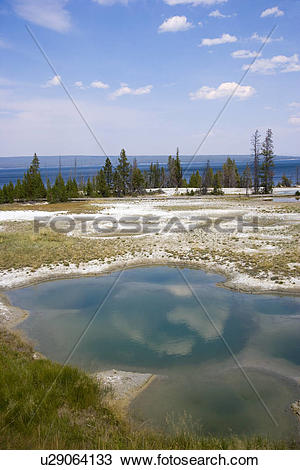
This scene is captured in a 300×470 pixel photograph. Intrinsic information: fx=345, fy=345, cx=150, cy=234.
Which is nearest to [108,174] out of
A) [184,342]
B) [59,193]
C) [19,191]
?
A: [59,193]

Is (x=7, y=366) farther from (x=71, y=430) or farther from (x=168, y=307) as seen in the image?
(x=168, y=307)

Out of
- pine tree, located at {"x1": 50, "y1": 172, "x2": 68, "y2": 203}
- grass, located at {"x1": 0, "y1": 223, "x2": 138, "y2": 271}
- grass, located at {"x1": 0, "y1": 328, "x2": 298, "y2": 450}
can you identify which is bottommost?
grass, located at {"x1": 0, "y1": 328, "x2": 298, "y2": 450}

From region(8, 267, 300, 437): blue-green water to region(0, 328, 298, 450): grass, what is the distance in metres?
1.00

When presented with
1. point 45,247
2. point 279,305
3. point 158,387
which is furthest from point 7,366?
point 45,247

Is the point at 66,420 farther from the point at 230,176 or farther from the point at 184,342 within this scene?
the point at 230,176

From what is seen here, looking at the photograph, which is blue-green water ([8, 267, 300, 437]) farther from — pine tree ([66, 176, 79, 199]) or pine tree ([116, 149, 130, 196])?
pine tree ([116, 149, 130, 196])

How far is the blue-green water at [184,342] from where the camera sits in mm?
7602

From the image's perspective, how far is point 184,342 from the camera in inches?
424

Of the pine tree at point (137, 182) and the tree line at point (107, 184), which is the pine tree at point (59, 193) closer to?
the tree line at point (107, 184)

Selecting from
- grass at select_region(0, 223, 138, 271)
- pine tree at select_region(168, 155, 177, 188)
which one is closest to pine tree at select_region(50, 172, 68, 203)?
grass at select_region(0, 223, 138, 271)

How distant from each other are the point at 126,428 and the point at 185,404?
1.82 metres

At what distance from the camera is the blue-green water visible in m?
7.60

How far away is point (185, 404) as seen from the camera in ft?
25.4

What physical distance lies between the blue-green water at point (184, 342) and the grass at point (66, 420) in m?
1.00
